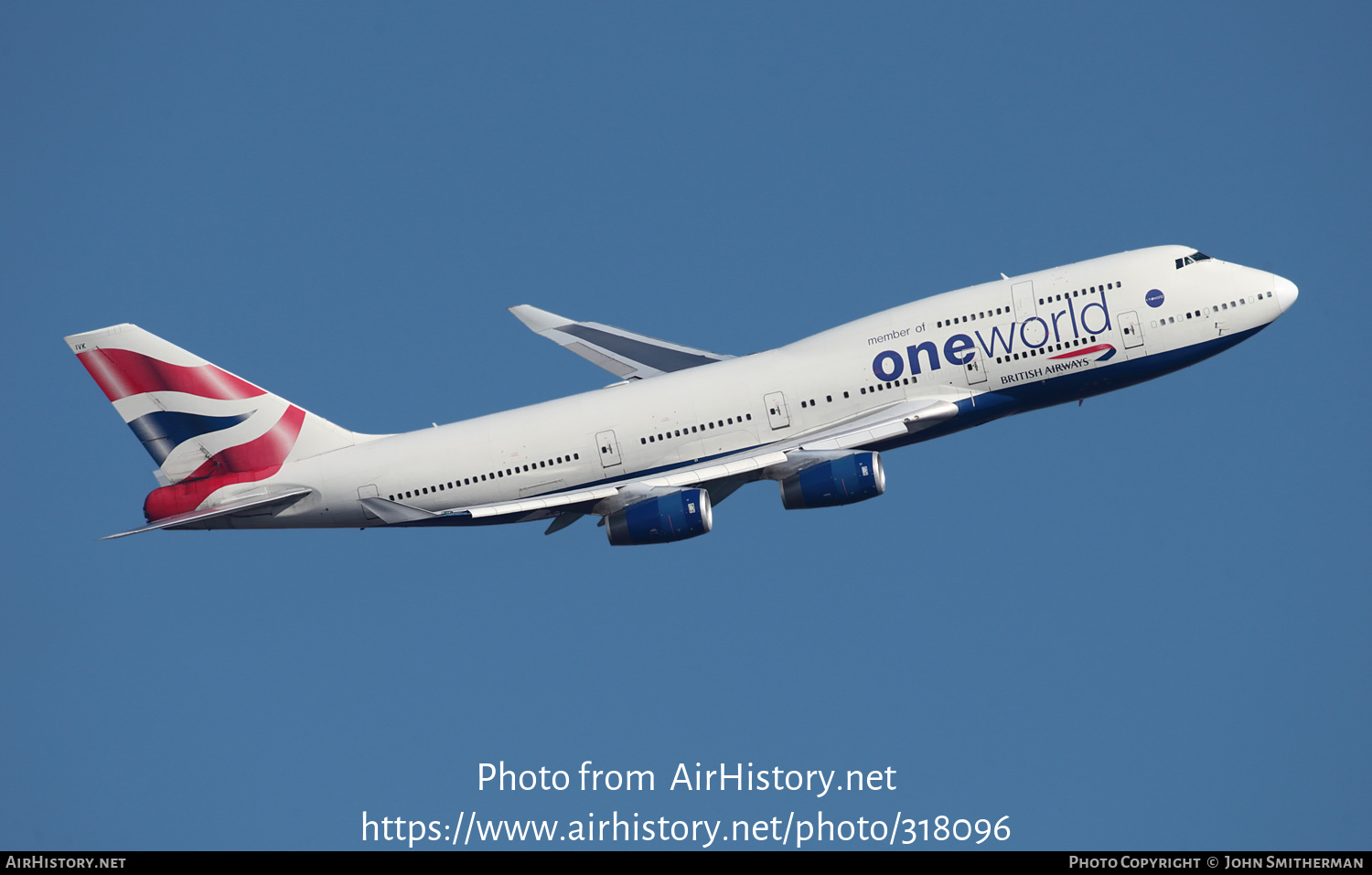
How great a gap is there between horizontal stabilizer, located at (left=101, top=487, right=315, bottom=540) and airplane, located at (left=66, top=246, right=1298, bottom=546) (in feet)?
0.31

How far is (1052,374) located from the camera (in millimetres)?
52625

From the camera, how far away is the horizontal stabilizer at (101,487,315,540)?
179 ft

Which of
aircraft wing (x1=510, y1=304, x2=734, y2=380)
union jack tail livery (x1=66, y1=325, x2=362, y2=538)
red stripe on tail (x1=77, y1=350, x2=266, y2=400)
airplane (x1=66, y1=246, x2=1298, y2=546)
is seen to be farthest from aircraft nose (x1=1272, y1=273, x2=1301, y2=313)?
red stripe on tail (x1=77, y1=350, x2=266, y2=400)

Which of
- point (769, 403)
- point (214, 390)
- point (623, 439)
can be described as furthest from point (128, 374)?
point (769, 403)

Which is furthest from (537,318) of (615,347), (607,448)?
(607,448)

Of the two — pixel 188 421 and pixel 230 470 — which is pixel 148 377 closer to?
pixel 188 421

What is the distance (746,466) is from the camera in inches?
2026

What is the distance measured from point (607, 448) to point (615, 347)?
35.9 feet

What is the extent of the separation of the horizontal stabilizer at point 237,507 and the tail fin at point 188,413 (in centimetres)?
108

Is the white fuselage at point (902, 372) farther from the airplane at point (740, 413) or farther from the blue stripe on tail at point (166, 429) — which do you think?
the blue stripe on tail at point (166, 429)

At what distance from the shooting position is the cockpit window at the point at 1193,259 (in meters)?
52.8

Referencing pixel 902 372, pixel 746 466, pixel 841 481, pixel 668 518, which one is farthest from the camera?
pixel 902 372

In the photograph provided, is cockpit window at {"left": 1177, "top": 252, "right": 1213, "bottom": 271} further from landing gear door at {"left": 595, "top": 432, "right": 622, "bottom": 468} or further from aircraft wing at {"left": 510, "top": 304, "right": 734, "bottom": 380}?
landing gear door at {"left": 595, "top": 432, "right": 622, "bottom": 468}

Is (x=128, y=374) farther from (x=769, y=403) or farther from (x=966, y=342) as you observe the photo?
(x=966, y=342)
